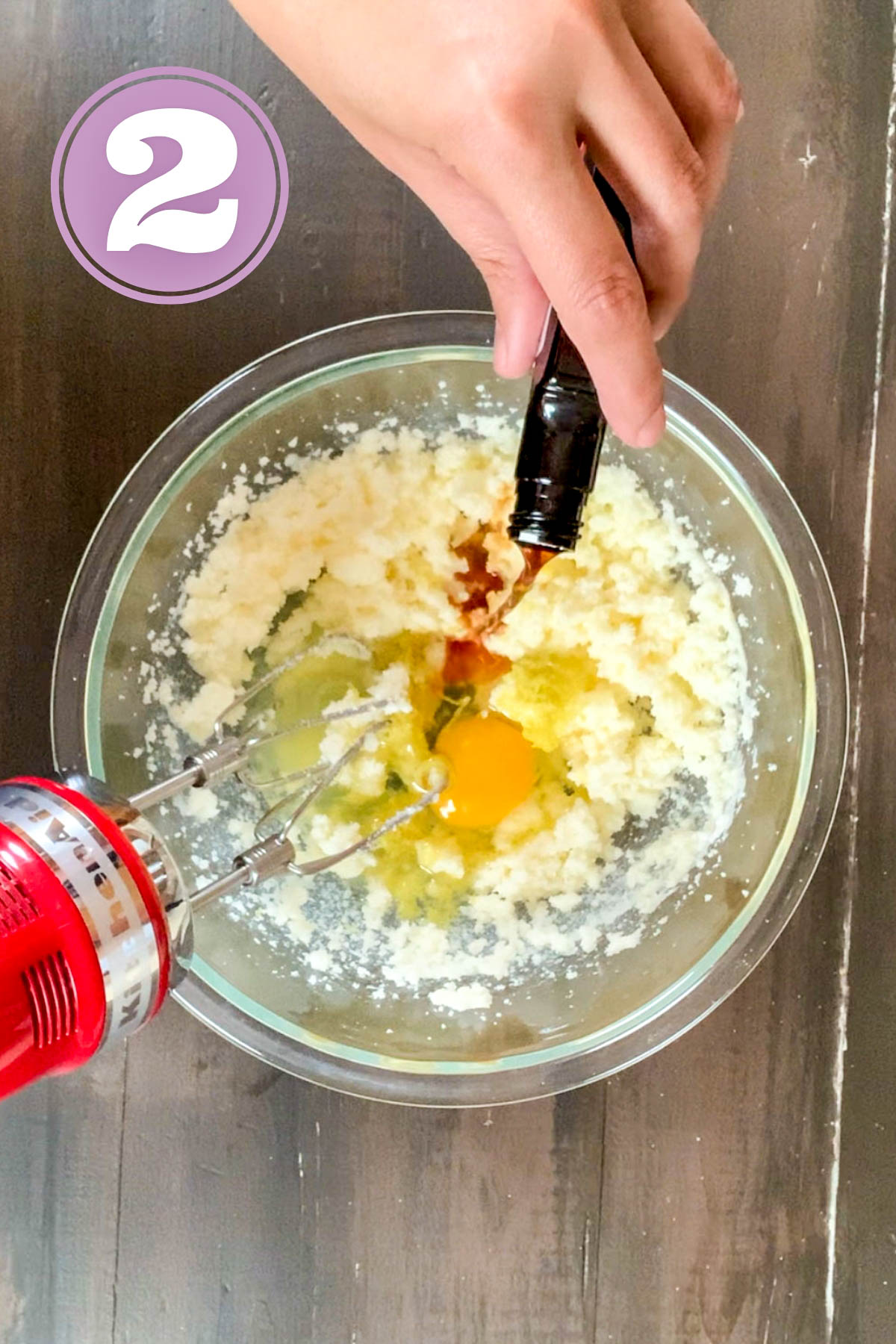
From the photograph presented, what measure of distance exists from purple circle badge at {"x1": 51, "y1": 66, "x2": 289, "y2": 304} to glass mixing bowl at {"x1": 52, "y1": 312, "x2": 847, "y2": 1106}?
0.44ft

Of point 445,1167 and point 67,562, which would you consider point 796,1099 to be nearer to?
point 445,1167

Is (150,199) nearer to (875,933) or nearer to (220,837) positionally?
(220,837)

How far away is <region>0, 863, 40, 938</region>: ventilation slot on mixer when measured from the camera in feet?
1.90

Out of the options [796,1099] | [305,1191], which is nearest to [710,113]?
[796,1099]

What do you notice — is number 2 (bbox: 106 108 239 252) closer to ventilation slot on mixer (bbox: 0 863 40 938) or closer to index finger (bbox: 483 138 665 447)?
index finger (bbox: 483 138 665 447)

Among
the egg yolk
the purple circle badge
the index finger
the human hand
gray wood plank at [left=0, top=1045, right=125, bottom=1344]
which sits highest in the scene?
the purple circle badge

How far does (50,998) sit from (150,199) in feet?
2.33

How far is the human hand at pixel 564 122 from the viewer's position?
1.76 feet

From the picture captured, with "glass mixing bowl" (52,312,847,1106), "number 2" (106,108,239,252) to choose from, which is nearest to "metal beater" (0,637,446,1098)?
"glass mixing bowl" (52,312,847,1106)

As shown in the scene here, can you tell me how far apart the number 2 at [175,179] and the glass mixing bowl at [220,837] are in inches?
6.7

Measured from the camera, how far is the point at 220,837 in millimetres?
921

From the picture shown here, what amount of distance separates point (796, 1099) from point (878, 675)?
40 cm

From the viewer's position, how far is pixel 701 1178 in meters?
0.95

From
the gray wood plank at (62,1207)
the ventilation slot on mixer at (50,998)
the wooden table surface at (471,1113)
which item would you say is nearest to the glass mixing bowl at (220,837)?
the wooden table surface at (471,1113)
